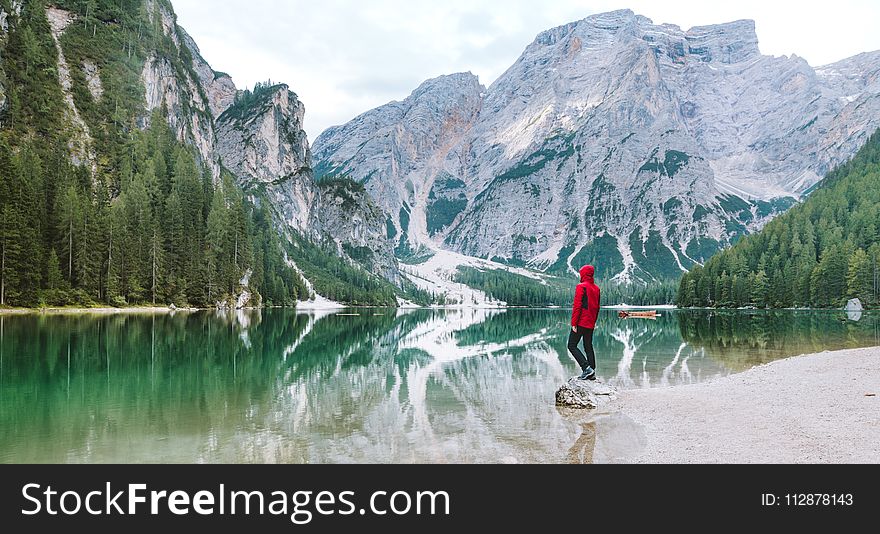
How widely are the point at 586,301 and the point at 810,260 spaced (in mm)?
153110

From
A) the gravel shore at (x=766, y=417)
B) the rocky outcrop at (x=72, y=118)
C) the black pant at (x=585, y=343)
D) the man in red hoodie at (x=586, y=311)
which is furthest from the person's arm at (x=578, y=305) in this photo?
the rocky outcrop at (x=72, y=118)

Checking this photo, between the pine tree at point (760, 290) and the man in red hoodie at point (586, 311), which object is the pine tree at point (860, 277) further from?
the man in red hoodie at point (586, 311)

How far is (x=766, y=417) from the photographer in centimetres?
1727

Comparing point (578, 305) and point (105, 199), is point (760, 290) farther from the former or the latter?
point (105, 199)

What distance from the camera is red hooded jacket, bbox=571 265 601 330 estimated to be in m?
21.0

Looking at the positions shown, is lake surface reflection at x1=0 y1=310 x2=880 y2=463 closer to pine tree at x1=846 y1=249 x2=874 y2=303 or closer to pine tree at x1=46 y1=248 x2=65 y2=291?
pine tree at x1=46 y1=248 x2=65 y2=291

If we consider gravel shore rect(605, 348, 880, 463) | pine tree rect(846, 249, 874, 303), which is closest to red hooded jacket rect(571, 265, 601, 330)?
gravel shore rect(605, 348, 880, 463)

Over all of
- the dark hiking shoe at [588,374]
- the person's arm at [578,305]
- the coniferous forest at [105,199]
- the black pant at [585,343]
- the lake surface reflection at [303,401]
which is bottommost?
the lake surface reflection at [303,401]

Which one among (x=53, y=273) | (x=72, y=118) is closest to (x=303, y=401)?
(x=53, y=273)

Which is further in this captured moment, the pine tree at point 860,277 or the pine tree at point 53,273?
the pine tree at point 860,277

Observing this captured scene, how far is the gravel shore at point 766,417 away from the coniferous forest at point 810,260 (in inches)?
5029

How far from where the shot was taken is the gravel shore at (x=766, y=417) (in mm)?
12953

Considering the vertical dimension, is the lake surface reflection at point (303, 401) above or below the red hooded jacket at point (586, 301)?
below

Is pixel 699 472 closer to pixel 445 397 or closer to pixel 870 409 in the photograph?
pixel 870 409
